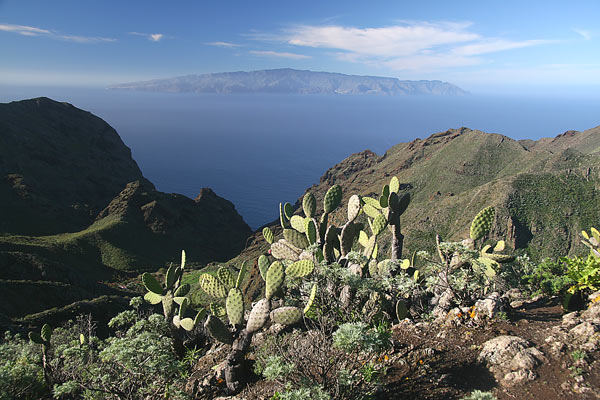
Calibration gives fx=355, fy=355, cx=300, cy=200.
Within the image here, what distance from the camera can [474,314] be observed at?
7.71 meters

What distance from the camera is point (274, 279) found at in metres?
8.02

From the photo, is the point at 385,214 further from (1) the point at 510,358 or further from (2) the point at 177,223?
(2) the point at 177,223

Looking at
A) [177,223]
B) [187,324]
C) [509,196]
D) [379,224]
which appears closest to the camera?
[187,324]

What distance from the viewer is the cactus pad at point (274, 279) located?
26.2 feet

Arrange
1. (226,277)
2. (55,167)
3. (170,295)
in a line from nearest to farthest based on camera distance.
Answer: (226,277) → (170,295) → (55,167)

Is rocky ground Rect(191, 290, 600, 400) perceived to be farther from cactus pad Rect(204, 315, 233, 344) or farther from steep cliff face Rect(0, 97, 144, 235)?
steep cliff face Rect(0, 97, 144, 235)

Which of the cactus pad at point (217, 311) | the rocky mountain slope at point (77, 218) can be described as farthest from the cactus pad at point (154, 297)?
the rocky mountain slope at point (77, 218)

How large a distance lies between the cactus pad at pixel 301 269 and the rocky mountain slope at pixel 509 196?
33.7 meters

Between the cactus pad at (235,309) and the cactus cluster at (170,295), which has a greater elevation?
the cactus pad at (235,309)

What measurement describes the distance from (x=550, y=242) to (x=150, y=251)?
206ft

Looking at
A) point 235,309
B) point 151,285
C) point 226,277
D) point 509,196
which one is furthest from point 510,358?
point 509,196

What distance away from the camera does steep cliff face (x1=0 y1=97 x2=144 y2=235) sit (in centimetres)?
6675

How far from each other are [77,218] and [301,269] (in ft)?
260

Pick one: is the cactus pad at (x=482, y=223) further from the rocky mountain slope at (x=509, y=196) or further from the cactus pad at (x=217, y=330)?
the rocky mountain slope at (x=509, y=196)
